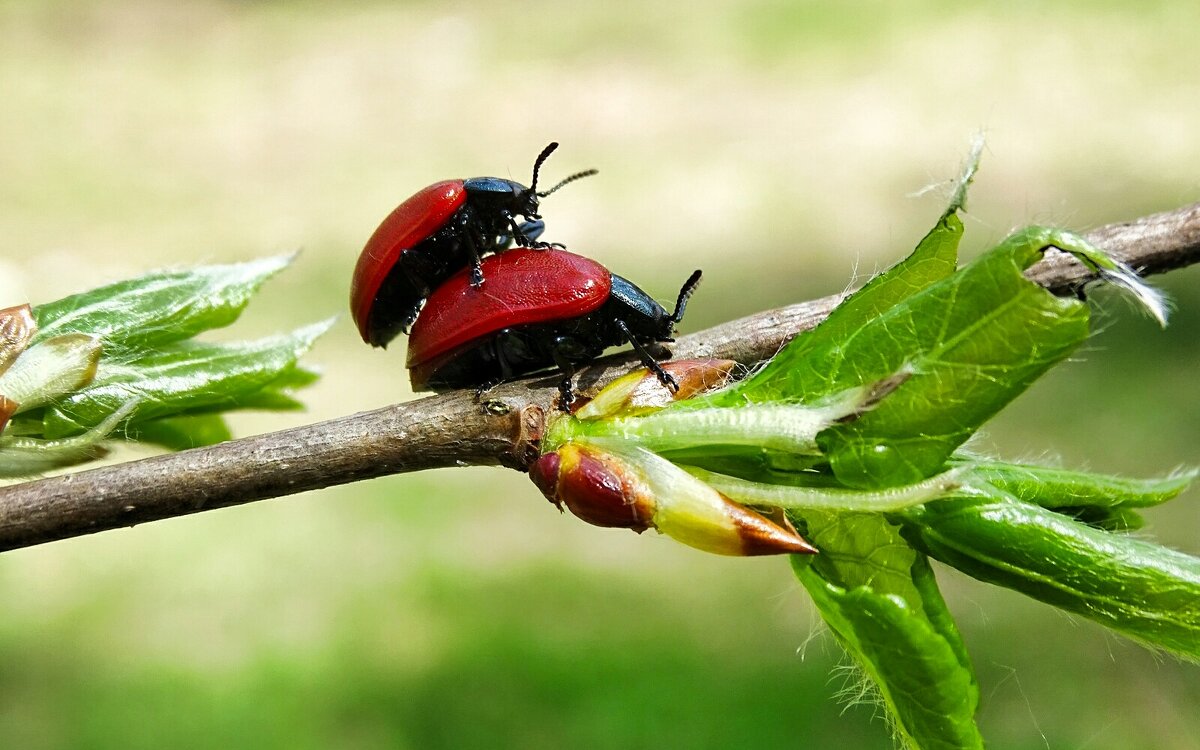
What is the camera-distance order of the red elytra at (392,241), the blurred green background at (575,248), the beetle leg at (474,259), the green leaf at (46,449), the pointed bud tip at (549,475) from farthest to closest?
the blurred green background at (575,248) → the red elytra at (392,241) → the beetle leg at (474,259) → the green leaf at (46,449) → the pointed bud tip at (549,475)

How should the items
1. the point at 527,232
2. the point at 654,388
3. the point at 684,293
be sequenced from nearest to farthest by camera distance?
the point at 654,388 < the point at 684,293 < the point at 527,232

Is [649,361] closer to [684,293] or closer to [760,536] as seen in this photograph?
[760,536]

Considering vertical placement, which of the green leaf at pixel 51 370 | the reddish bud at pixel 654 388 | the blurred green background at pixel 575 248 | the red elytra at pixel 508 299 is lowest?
the blurred green background at pixel 575 248

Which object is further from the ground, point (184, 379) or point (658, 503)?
point (184, 379)

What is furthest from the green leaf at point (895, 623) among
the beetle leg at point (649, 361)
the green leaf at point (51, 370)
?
the green leaf at point (51, 370)

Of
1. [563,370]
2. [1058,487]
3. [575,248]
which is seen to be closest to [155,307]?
[563,370]

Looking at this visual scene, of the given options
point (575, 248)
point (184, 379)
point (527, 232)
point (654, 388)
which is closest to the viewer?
point (654, 388)

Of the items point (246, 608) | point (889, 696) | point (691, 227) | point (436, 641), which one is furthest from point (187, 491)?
point (691, 227)

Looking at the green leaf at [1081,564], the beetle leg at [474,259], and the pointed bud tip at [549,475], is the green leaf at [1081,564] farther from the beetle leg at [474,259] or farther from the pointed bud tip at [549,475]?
the beetle leg at [474,259]
